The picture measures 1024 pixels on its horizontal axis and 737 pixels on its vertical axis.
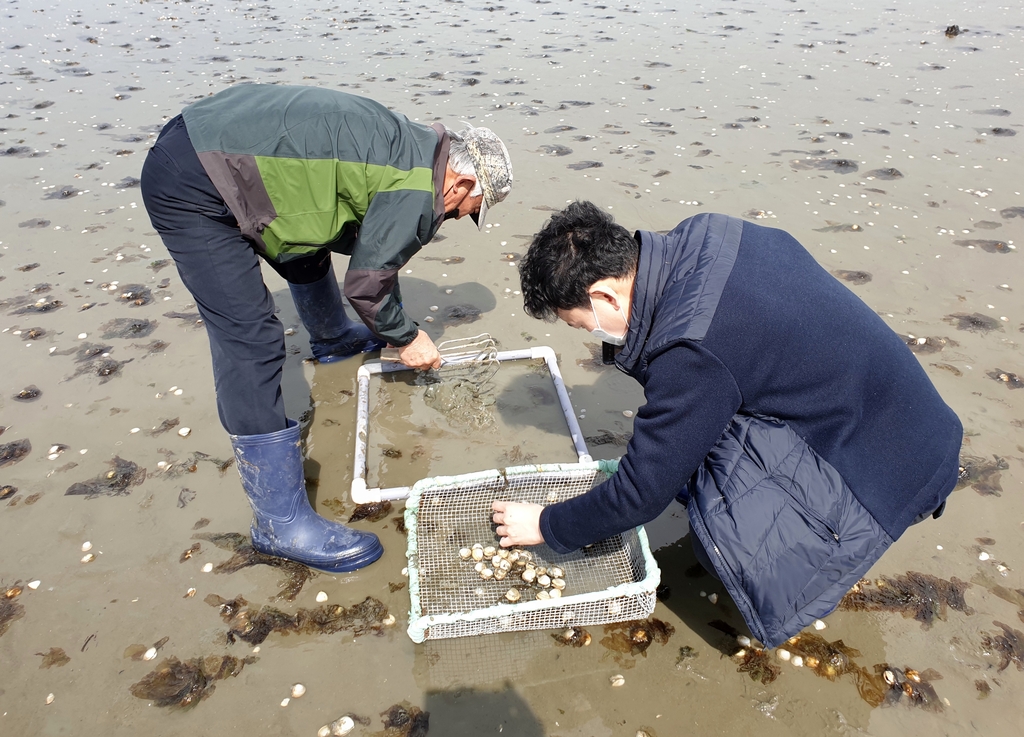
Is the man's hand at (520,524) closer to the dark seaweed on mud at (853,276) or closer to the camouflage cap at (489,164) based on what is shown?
the camouflage cap at (489,164)

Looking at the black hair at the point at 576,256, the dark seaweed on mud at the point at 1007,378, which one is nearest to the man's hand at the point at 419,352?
the black hair at the point at 576,256

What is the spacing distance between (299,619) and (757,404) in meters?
2.23

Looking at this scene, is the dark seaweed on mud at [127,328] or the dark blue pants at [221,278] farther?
the dark seaweed on mud at [127,328]

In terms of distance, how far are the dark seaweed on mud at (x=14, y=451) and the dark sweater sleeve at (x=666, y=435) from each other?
136 inches

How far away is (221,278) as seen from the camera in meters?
2.87

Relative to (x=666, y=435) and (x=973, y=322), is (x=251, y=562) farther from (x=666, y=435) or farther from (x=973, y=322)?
(x=973, y=322)

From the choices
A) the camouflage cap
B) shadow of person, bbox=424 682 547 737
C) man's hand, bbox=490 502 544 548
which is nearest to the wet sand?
→ shadow of person, bbox=424 682 547 737

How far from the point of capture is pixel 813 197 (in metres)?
6.53

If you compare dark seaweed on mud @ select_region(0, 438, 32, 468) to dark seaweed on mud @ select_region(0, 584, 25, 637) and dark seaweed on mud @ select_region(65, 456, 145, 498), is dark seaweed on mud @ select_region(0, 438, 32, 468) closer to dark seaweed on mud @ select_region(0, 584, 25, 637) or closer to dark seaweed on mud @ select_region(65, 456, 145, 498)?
dark seaweed on mud @ select_region(65, 456, 145, 498)

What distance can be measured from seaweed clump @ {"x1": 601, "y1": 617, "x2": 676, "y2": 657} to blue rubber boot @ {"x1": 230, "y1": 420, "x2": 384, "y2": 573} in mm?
1197

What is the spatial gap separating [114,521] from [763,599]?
3.24 meters

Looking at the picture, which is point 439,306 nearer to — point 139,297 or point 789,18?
point 139,297

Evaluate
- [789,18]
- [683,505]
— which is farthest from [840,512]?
[789,18]

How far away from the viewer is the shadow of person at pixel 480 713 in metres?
2.58
